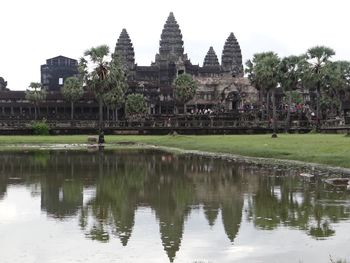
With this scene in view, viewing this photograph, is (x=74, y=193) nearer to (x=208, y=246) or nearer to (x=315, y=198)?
(x=315, y=198)

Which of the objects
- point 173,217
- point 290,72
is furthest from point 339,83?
point 173,217

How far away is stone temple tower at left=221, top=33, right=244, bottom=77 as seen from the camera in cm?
17125

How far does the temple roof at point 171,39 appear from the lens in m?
165

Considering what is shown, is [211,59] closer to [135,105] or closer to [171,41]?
[171,41]

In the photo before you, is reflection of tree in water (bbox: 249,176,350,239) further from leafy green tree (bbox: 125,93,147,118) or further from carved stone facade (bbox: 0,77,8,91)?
carved stone facade (bbox: 0,77,8,91)

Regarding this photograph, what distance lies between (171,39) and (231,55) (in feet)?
61.9

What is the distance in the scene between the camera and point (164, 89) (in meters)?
141

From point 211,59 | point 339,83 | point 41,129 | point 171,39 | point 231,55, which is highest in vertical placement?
point 171,39

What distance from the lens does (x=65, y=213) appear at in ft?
58.6

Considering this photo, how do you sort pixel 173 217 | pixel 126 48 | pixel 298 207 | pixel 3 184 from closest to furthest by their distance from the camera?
pixel 173 217 < pixel 298 207 < pixel 3 184 < pixel 126 48

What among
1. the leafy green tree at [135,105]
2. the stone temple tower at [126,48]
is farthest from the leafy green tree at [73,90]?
the stone temple tower at [126,48]

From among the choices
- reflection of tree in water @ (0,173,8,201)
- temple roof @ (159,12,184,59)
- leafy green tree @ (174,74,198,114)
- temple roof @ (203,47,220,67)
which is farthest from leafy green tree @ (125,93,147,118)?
Result: reflection of tree in water @ (0,173,8,201)

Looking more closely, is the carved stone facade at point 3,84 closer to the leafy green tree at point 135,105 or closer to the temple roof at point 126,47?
the temple roof at point 126,47

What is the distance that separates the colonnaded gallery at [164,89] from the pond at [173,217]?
323 feet
